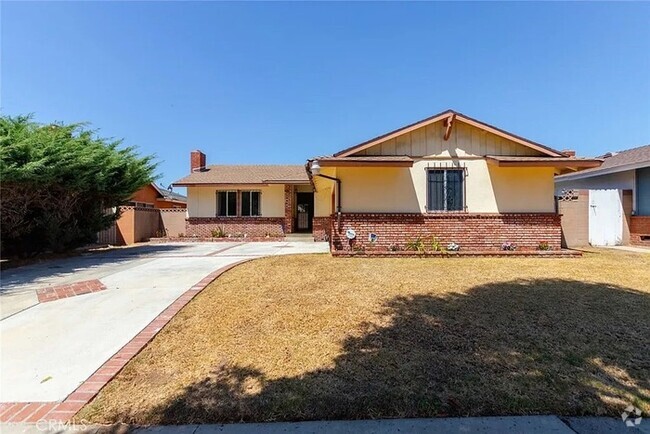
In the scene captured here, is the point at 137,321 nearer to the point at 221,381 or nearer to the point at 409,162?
the point at 221,381

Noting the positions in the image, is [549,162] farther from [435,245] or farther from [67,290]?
[67,290]

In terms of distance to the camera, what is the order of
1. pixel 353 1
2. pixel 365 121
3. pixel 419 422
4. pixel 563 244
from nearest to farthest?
pixel 419 422
pixel 353 1
pixel 563 244
pixel 365 121

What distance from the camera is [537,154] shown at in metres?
10.8

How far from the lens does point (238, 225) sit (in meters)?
19.0

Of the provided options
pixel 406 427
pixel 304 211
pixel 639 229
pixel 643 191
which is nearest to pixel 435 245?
pixel 406 427

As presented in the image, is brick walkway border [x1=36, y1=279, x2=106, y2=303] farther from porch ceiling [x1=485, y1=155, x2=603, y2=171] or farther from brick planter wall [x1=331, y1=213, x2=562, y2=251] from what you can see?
porch ceiling [x1=485, y1=155, x2=603, y2=171]

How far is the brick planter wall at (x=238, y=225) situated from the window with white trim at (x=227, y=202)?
1.65ft

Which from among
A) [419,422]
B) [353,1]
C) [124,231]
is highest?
[353,1]

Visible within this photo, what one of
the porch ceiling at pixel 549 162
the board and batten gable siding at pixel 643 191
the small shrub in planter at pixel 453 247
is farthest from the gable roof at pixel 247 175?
the board and batten gable siding at pixel 643 191

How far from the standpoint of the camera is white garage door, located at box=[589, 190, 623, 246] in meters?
13.5

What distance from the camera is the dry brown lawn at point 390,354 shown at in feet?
9.02

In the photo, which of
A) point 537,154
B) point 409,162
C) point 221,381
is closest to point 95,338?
point 221,381

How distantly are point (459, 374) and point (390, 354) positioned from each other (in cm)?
73

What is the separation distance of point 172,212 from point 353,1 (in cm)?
1547
